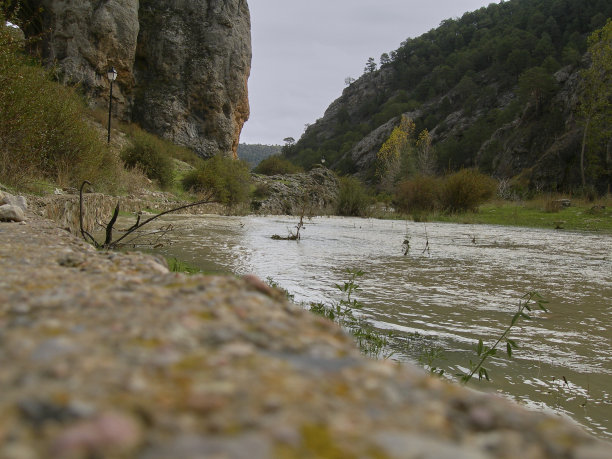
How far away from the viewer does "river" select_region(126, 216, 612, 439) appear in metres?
2.15

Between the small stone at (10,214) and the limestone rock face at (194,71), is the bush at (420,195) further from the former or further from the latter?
the small stone at (10,214)

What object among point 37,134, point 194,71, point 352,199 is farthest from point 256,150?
point 37,134

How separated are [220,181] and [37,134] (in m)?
9.81

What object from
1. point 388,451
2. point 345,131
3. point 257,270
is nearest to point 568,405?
point 388,451

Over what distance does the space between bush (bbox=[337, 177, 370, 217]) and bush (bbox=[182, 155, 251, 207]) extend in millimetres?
4994

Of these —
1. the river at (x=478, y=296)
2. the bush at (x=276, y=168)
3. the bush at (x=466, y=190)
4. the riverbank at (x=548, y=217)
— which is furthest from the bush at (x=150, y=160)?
the bush at (x=276, y=168)

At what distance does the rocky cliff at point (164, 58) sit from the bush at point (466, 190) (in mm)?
16451

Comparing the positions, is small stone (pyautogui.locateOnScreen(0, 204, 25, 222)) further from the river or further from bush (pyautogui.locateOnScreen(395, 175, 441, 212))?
bush (pyautogui.locateOnScreen(395, 175, 441, 212))

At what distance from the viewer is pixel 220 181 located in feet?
56.6

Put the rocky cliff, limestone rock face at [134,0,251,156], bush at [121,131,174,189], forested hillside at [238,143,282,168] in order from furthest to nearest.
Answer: forested hillside at [238,143,282,168] < limestone rock face at [134,0,251,156] < the rocky cliff < bush at [121,131,174,189]

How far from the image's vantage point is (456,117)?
58.2m

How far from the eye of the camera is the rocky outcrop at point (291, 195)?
1998 centimetres

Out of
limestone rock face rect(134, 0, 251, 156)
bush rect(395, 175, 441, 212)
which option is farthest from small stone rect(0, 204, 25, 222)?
limestone rock face rect(134, 0, 251, 156)

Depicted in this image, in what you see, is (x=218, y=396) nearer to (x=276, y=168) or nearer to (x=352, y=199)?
(x=352, y=199)
